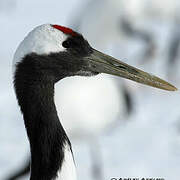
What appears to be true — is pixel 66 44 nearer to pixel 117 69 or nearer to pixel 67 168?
pixel 117 69

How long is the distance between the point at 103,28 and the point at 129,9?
1.89 ft

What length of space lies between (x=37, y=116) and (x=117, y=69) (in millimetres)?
683

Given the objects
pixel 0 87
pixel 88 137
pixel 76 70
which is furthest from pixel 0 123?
pixel 76 70

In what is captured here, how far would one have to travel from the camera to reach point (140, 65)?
36.0 feet

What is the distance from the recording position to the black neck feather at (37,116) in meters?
3.88

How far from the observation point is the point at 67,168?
12.5 ft

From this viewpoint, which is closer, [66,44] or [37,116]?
[37,116]

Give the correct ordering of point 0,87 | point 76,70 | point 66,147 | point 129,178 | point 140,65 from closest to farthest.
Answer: point 66,147 < point 76,70 < point 129,178 < point 0,87 < point 140,65

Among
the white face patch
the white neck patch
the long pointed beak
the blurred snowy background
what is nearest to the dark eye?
the white face patch

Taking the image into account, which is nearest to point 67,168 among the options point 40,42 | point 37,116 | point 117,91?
point 37,116

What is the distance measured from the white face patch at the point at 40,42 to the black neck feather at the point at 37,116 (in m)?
0.06

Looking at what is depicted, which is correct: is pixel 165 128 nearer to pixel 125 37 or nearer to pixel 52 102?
pixel 125 37

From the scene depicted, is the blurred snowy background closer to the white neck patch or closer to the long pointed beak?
the long pointed beak

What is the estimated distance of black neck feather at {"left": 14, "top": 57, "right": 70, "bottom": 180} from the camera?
153 inches
